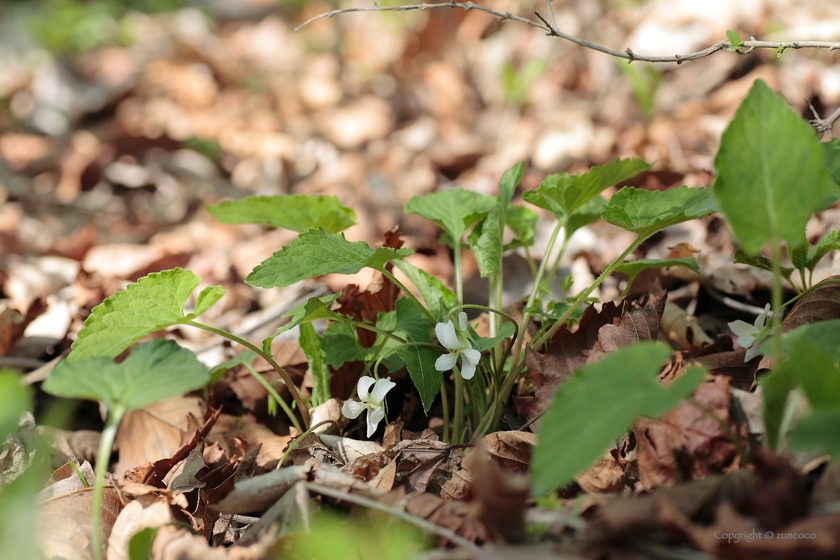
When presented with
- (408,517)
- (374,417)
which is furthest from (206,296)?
(408,517)

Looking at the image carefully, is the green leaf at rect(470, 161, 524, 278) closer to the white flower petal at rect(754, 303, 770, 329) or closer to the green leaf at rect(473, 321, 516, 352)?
the green leaf at rect(473, 321, 516, 352)

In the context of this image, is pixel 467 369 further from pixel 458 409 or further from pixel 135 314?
pixel 135 314

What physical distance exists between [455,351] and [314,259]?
0.39m

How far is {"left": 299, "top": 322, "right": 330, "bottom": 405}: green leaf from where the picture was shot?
58.9 inches

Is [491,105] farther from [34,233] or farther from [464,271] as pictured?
[34,233]

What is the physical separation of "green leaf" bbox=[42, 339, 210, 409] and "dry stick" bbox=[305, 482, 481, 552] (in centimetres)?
30

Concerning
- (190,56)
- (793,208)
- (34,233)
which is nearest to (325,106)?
(190,56)

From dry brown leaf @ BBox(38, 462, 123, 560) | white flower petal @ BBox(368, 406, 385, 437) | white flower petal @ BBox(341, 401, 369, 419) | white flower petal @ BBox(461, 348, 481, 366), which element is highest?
white flower petal @ BBox(461, 348, 481, 366)

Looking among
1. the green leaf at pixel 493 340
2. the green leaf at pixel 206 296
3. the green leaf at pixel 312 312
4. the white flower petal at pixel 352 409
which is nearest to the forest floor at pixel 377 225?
the white flower petal at pixel 352 409

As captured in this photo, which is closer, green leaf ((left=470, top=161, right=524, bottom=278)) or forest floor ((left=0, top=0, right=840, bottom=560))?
forest floor ((left=0, top=0, right=840, bottom=560))

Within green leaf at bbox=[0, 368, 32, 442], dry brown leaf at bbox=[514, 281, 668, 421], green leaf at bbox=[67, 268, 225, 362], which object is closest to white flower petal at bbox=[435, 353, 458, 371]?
dry brown leaf at bbox=[514, 281, 668, 421]

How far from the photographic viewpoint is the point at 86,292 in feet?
8.02

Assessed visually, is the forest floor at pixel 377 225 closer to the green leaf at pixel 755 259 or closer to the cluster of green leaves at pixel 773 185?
the cluster of green leaves at pixel 773 185

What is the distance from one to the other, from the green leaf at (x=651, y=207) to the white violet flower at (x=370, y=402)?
2.14ft
